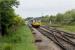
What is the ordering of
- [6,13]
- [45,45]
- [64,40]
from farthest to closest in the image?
[6,13], [64,40], [45,45]

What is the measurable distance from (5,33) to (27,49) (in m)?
12.6

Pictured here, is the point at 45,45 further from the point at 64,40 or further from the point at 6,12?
the point at 6,12

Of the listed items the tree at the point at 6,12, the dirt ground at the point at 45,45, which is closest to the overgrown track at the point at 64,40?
the dirt ground at the point at 45,45

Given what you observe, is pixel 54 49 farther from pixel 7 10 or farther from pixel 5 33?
pixel 5 33

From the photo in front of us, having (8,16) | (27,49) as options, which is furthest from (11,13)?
(27,49)

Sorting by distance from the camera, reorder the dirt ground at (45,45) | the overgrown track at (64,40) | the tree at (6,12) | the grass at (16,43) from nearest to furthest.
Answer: the grass at (16,43) → the dirt ground at (45,45) → the overgrown track at (64,40) → the tree at (6,12)

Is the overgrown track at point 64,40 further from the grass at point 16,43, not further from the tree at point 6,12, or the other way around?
the tree at point 6,12

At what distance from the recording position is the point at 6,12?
2852 centimetres

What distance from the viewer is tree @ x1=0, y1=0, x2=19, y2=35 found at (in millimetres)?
27712

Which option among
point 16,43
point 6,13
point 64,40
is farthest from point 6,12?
point 64,40

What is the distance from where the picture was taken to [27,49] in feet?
63.0

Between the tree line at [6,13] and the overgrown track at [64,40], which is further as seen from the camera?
the tree line at [6,13]

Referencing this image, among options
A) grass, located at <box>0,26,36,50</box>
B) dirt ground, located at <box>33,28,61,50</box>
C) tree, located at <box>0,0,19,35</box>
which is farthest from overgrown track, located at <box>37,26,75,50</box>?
tree, located at <box>0,0,19,35</box>

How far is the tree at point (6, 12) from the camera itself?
27.7 meters
